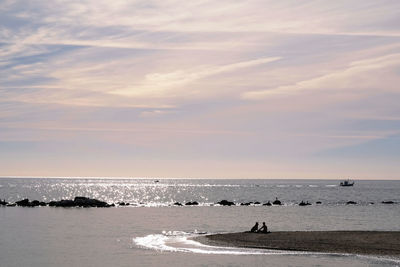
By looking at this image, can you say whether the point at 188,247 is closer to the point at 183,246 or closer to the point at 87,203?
the point at 183,246

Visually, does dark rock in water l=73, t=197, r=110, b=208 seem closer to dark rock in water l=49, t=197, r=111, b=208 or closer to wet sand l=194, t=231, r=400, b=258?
dark rock in water l=49, t=197, r=111, b=208

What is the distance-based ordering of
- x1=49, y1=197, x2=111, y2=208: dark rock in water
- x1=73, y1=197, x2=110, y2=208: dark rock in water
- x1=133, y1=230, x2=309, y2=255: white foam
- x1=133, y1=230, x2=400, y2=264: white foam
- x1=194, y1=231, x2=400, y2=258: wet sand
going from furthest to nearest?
x1=73, y1=197, x2=110, y2=208: dark rock in water
x1=49, y1=197, x2=111, y2=208: dark rock in water
x1=194, y1=231, x2=400, y2=258: wet sand
x1=133, y1=230, x2=309, y2=255: white foam
x1=133, y1=230, x2=400, y2=264: white foam

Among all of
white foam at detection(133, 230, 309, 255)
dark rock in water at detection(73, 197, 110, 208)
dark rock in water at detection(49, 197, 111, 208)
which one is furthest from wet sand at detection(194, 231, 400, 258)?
dark rock in water at detection(49, 197, 111, 208)

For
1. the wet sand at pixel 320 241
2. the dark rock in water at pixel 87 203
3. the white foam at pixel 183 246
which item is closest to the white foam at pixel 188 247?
the white foam at pixel 183 246

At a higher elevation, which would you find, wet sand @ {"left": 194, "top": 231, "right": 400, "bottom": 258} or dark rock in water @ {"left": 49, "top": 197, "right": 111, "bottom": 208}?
wet sand @ {"left": 194, "top": 231, "right": 400, "bottom": 258}

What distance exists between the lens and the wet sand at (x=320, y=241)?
49.0 m

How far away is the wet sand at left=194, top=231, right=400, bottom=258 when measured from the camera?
49000 mm

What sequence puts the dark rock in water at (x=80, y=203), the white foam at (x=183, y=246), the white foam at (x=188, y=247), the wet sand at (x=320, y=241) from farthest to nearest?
the dark rock in water at (x=80, y=203) → the wet sand at (x=320, y=241) → the white foam at (x=183, y=246) → the white foam at (x=188, y=247)

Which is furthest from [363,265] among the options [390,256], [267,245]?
[267,245]

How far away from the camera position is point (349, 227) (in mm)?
73500

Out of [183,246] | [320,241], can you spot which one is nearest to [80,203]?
[183,246]

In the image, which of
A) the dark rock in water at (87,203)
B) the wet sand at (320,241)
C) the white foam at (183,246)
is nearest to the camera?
the white foam at (183,246)

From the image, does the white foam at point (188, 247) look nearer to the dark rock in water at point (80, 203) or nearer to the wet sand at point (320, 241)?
the wet sand at point (320, 241)

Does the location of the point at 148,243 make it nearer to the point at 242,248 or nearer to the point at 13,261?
the point at 242,248
